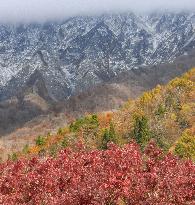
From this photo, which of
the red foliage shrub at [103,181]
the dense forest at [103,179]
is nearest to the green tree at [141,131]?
the dense forest at [103,179]

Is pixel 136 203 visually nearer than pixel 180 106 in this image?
Yes

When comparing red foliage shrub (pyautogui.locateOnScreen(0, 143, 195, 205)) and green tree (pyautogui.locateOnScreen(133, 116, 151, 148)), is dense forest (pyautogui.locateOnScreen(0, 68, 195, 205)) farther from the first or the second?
green tree (pyautogui.locateOnScreen(133, 116, 151, 148))

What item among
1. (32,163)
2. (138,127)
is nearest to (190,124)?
(138,127)

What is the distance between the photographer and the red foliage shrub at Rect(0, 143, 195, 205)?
19641 millimetres

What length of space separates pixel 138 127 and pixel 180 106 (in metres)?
23.6

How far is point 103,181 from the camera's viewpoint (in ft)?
66.5

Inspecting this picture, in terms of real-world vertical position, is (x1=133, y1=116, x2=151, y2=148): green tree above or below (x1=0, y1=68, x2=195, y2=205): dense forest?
below

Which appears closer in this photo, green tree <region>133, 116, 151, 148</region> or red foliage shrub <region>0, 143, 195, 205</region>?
red foliage shrub <region>0, 143, 195, 205</region>

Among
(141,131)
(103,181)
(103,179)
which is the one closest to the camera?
(103,181)

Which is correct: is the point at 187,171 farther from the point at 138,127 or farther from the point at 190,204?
the point at 138,127

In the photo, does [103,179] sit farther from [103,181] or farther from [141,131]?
[141,131]

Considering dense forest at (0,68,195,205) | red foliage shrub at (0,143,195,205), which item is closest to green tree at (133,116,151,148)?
dense forest at (0,68,195,205)

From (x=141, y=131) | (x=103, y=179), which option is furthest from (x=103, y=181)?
(x=141, y=131)

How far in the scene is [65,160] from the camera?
2425cm
